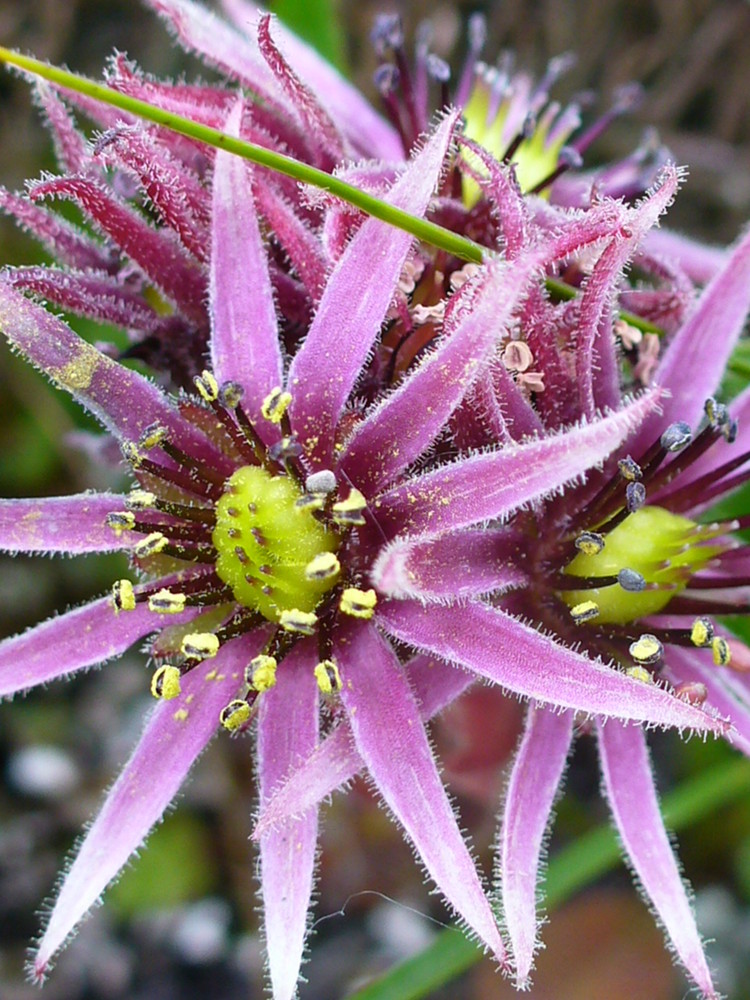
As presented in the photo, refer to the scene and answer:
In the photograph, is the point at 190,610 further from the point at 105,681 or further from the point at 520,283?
the point at 105,681

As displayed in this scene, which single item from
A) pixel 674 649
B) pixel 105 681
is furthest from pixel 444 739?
pixel 105 681

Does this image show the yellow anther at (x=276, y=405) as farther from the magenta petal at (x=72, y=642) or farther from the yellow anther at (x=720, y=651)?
the yellow anther at (x=720, y=651)

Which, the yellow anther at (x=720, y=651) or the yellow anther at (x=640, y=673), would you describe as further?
the yellow anther at (x=720, y=651)

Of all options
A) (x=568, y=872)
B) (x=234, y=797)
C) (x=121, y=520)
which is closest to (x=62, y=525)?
(x=121, y=520)

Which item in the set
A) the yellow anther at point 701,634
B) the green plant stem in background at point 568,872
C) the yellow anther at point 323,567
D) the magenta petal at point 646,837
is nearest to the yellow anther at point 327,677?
the yellow anther at point 323,567

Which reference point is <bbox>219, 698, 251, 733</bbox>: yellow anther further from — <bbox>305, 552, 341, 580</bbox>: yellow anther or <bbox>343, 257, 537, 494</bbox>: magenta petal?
<bbox>343, 257, 537, 494</bbox>: magenta petal

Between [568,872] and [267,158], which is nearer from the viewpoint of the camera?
[267,158]

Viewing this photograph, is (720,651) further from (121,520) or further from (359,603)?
(121,520)
